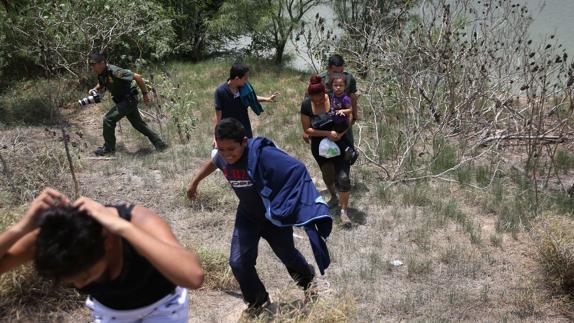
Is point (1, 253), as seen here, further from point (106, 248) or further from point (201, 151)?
point (201, 151)

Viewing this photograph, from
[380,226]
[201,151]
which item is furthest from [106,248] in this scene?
[201,151]

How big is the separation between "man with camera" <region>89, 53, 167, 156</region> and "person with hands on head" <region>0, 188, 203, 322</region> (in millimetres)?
5325

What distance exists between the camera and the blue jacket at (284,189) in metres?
3.40

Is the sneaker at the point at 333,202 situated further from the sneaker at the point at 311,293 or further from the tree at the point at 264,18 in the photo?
the tree at the point at 264,18

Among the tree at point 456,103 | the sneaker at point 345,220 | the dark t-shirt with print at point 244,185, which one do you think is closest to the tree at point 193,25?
the tree at point 456,103

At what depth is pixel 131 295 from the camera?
216cm

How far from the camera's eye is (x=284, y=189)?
134 inches

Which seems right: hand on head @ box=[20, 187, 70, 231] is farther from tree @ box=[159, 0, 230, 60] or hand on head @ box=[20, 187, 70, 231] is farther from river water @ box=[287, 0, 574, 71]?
tree @ box=[159, 0, 230, 60]

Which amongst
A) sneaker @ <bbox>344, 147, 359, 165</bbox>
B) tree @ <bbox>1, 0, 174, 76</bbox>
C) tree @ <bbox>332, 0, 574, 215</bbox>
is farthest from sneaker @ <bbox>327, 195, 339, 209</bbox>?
tree @ <bbox>1, 0, 174, 76</bbox>

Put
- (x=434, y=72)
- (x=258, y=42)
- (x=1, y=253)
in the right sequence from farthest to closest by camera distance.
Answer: (x=258, y=42), (x=434, y=72), (x=1, y=253)

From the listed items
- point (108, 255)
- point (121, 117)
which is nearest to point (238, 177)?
point (108, 255)

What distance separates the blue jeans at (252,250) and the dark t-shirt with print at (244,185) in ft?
0.23

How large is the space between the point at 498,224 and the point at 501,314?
1.48m

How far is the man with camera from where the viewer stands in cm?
724
